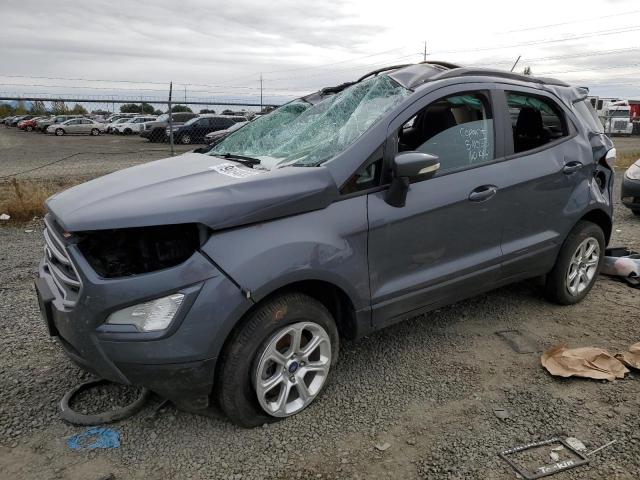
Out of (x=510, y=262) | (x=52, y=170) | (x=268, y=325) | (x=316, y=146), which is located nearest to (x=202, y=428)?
(x=268, y=325)

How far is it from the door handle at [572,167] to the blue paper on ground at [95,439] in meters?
3.44

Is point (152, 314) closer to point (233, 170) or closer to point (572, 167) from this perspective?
point (233, 170)

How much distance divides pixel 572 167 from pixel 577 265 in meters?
0.84

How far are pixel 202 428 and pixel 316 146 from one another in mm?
1706

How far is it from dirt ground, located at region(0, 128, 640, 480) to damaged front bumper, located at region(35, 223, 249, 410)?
390mm

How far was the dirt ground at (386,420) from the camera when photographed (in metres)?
2.54

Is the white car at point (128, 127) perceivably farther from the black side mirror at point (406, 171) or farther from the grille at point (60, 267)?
the black side mirror at point (406, 171)

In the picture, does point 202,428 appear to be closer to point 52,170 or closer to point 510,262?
point 510,262

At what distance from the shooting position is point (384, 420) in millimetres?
2900

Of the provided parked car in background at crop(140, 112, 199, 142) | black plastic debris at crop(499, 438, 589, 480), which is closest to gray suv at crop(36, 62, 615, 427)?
black plastic debris at crop(499, 438, 589, 480)

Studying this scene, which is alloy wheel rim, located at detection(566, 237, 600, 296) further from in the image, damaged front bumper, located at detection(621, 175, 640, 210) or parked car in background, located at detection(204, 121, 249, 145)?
damaged front bumper, located at detection(621, 175, 640, 210)

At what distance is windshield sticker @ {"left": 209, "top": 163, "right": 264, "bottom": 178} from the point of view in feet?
9.57

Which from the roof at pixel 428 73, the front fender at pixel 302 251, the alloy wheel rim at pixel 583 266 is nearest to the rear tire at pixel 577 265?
the alloy wheel rim at pixel 583 266

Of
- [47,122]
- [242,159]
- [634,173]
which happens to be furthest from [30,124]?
[242,159]
